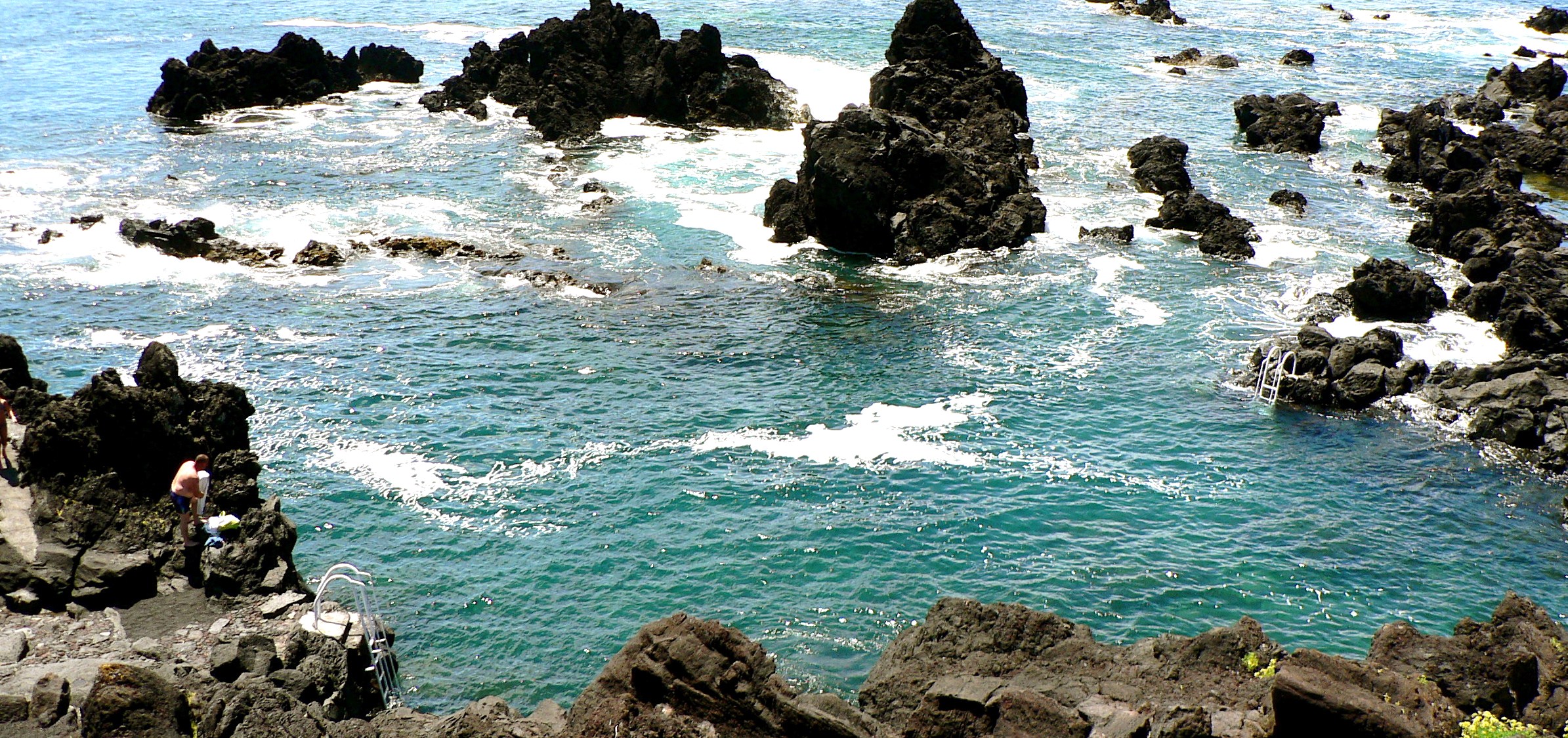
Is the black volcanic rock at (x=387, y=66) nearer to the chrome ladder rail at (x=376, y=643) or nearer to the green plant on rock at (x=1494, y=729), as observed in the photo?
the chrome ladder rail at (x=376, y=643)

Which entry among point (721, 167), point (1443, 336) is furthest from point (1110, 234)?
point (721, 167)

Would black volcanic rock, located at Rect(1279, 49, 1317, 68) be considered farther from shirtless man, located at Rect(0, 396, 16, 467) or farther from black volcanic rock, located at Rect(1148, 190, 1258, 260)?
shirtless man, located at Rect(0, 396, 16, 467)

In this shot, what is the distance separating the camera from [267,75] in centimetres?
7981

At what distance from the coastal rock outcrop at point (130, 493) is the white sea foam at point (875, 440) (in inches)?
504

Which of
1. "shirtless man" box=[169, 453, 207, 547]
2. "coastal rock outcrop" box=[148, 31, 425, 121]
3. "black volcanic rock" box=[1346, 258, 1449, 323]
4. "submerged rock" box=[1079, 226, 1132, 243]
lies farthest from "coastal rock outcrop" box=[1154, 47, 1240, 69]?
"shirtless man" box=[169, 453, 207, 547]

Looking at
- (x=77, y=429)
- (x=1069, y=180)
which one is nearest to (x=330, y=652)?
(x=77, y=429)

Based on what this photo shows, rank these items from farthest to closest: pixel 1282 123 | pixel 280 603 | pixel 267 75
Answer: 1. pixel 267 75
2. pixel 1282 123
3. pixel 280 603

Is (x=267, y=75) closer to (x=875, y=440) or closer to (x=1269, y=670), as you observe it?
(x=875, y=440)

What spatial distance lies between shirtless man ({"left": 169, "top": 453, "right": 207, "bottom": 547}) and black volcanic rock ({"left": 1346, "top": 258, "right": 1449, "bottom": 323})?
41.2 metres

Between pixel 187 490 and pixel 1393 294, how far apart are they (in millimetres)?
42093

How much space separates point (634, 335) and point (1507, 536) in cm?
2853

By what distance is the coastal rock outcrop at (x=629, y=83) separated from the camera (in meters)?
75.2

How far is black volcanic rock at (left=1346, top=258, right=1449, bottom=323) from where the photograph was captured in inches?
1785

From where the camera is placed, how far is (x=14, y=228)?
53.1m
